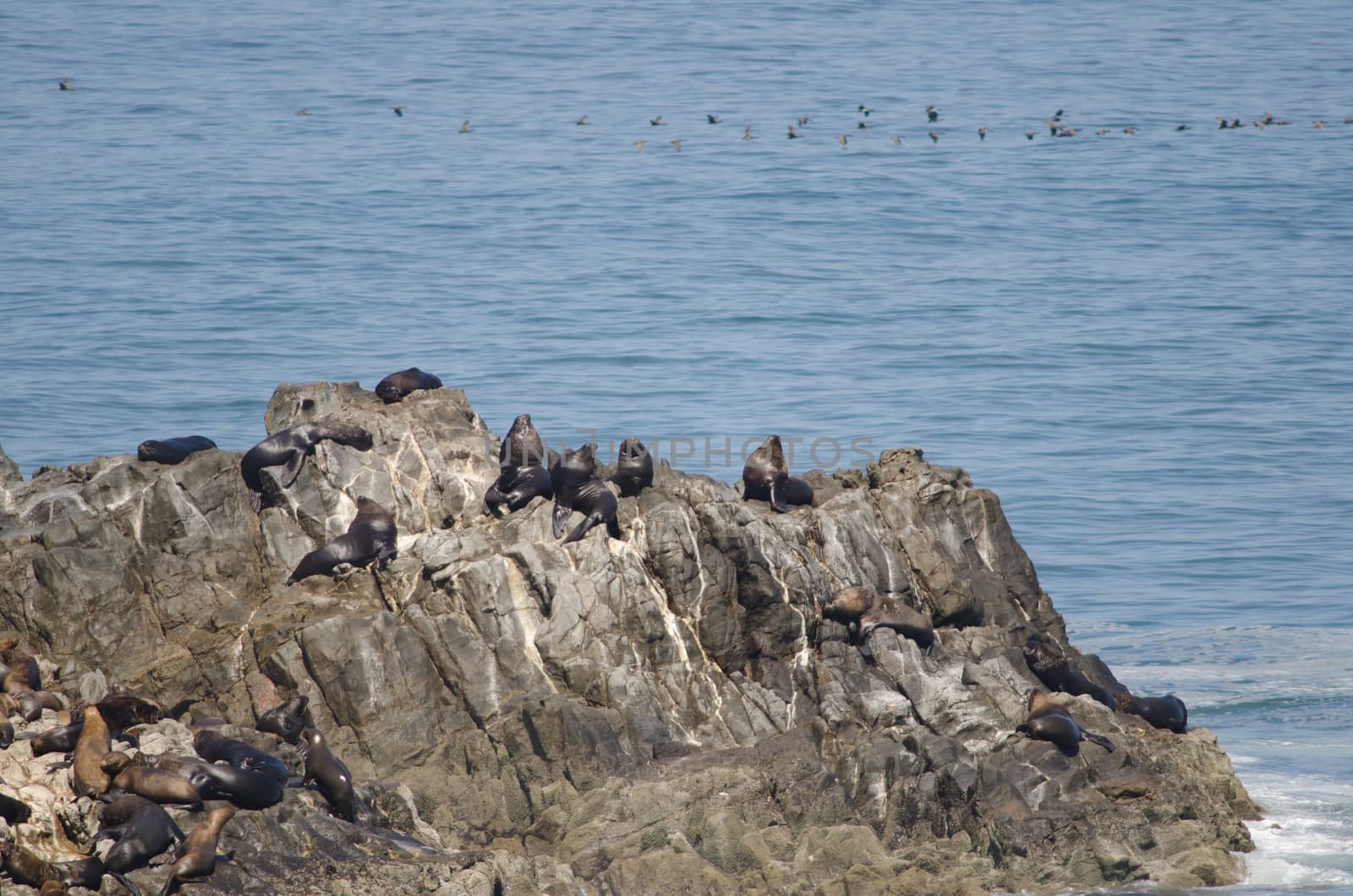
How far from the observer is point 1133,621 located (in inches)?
1112

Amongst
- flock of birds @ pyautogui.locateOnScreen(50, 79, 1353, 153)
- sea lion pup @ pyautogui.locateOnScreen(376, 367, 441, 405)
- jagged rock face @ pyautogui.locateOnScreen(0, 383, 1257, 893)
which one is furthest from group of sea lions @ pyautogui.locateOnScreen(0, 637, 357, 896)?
flock of birds @ pyautogui.locateOnScreen(50, 79, 1353, 153)

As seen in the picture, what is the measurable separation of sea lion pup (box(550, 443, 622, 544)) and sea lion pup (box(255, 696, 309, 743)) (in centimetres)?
319

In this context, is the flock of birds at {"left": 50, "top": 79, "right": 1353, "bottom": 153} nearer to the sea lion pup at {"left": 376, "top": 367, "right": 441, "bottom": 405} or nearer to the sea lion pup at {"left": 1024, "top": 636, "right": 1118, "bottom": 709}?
the sea lion pup at {"left": 376, "top": 367, "right": 441, "bottom": 405}

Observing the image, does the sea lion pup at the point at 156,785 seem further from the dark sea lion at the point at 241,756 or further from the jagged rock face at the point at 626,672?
the jagged rock face at the point at 626,672

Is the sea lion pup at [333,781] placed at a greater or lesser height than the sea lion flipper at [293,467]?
lesser

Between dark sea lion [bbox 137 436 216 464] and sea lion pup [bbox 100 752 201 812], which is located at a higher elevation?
dark sea lion [bbox 137 436 216 464]

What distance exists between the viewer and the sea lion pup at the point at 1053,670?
18625 millimetres

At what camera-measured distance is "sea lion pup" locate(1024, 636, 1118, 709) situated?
18625mm

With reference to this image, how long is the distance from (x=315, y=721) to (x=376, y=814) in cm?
161

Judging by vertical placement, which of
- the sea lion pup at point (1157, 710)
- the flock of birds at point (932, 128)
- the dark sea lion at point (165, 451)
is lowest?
the sea lion pup at point (1157, 710)

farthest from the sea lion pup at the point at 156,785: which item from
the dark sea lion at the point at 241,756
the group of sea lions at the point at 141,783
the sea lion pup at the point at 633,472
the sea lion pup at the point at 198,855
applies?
the sea lion pup at the point at 633,472

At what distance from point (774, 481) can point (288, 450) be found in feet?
17.8

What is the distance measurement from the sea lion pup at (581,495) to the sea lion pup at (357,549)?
1753mm

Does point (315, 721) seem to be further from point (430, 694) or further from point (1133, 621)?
point (1133, 621)
